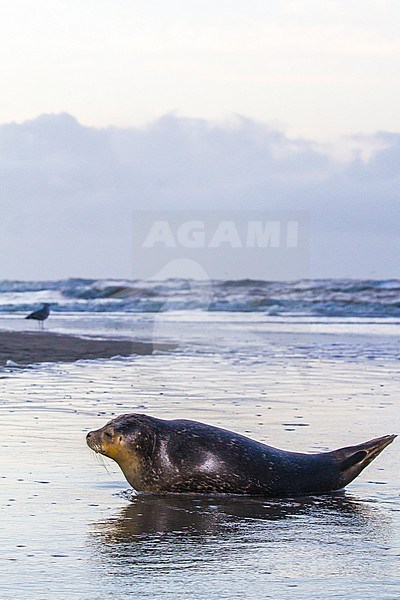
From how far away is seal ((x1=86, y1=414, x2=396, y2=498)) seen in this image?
19.3 ft

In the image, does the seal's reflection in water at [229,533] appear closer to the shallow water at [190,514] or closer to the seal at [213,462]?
the shallow water at [190,514]

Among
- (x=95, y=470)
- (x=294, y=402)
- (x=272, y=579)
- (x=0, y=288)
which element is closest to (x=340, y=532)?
(x=272, y=579)

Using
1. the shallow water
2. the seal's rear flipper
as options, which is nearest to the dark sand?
the shallow water

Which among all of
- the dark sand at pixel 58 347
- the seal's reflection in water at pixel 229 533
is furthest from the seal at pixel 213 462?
the dark sand at pixel 58 347

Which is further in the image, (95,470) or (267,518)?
(95,470)

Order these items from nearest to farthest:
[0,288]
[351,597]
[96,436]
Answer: [351,597], [96,436], [0,288]

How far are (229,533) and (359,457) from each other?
1452 millimetres

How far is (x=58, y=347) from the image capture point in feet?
56.5

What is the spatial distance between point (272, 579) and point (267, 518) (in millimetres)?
1197

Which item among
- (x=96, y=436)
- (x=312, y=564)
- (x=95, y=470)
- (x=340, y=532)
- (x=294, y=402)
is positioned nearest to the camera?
(x=312, y=564)

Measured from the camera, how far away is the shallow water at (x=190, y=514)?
4.02 metres

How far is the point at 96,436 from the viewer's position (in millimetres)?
5977

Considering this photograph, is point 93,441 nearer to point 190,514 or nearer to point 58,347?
point 190,514

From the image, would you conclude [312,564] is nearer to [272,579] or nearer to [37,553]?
[272,579]
